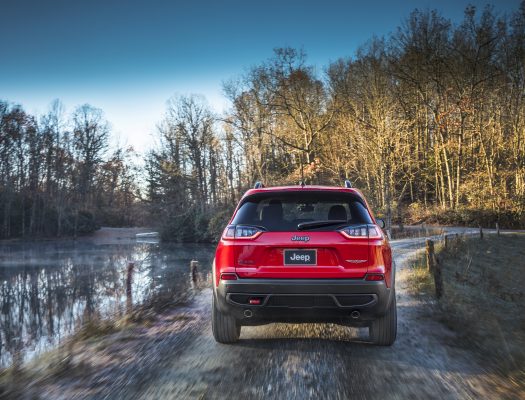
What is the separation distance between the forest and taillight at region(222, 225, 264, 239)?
22.3 m

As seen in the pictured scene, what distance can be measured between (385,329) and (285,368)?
4.06ft

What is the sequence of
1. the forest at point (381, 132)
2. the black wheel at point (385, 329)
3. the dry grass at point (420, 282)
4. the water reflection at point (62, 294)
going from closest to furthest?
the black wheel at point (385, 329) → the water reflection at point (62, 294) → the dry grass at point (420, 282) → the forest at point (381, 132)

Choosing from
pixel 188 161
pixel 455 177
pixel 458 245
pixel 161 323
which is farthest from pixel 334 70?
pixel 161 323

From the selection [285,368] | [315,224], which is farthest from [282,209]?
[285,368]

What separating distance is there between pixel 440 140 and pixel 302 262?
30.8 metres

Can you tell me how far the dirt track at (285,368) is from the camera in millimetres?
3605

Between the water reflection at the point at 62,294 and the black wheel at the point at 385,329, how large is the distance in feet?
15.7

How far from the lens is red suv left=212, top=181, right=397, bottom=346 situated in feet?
13.9

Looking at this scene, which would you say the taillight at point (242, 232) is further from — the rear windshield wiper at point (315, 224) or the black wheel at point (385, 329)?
the black wheel at point (385, 329)

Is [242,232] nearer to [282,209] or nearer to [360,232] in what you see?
[282,209]

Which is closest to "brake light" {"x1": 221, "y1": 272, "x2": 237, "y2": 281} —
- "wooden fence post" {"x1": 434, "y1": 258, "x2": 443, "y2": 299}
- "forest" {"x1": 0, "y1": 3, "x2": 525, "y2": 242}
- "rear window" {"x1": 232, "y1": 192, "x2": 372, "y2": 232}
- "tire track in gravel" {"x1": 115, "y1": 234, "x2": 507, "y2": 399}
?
"rear window" {"x1": 232, "y1": 192, "x2": 372, "y2": 232}

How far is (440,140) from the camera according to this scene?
32.2 metres

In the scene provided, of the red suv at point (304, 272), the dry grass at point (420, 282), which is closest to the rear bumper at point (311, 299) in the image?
the red suv at point (304, 272)

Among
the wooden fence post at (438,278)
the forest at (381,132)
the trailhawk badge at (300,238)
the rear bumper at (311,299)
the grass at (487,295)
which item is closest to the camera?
the rear bumper at (311,299)
